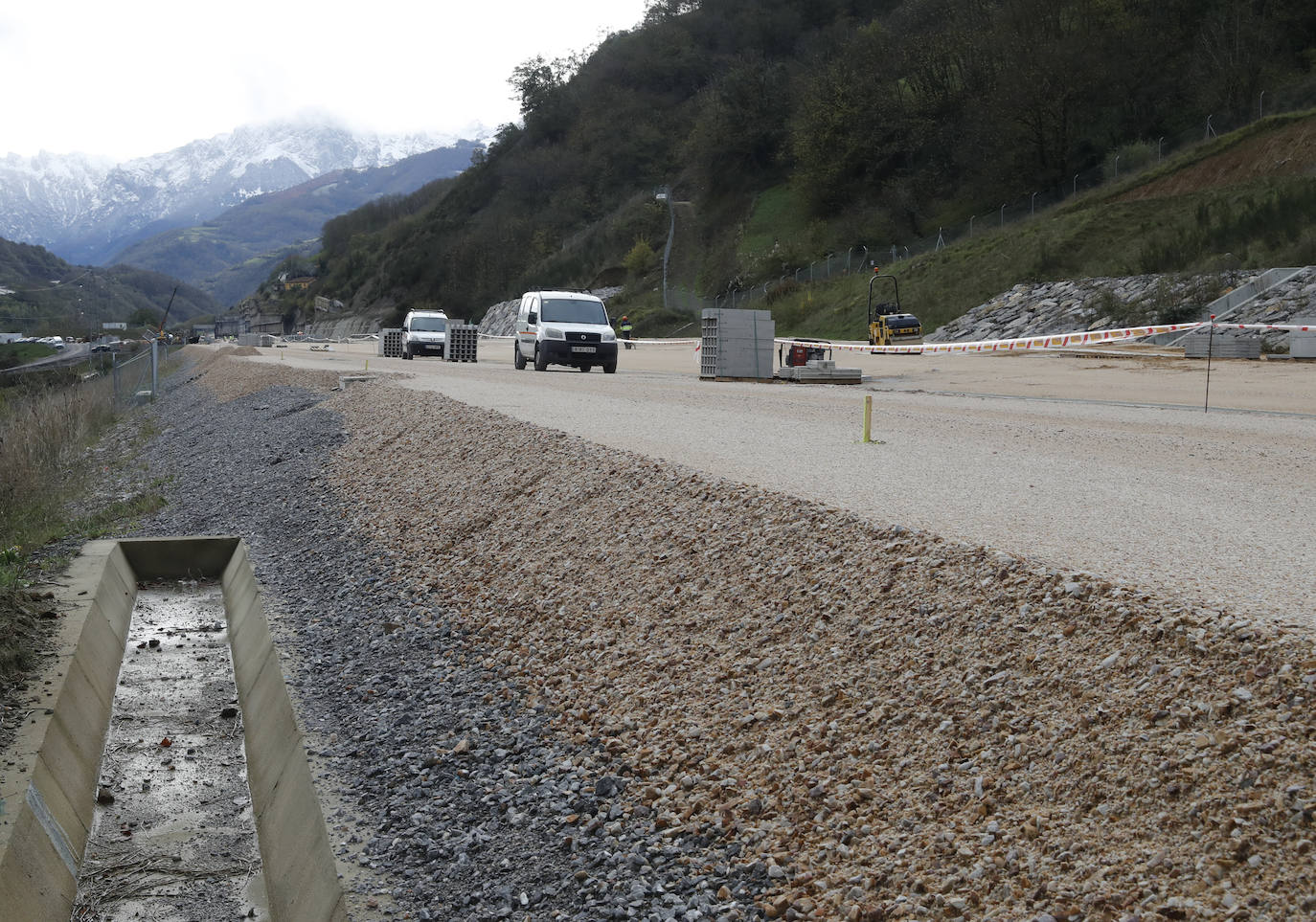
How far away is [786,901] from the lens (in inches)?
190

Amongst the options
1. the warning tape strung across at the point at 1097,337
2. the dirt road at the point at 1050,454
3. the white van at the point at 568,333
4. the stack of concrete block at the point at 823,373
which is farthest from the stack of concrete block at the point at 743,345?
the white van at the point at 568,333

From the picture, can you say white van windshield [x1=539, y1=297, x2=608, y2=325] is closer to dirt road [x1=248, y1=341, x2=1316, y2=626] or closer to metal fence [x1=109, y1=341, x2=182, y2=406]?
dirt road [x1=248, y1=341, x2=1316, y2=626]

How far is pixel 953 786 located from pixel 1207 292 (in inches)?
1296

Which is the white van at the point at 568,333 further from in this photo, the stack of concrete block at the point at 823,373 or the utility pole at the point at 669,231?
the utility pole at the point at 669,231

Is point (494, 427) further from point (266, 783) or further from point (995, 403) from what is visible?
Result: point (995, 403)

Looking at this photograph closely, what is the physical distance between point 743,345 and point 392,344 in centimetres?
3005

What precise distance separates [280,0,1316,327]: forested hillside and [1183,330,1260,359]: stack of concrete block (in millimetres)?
8683

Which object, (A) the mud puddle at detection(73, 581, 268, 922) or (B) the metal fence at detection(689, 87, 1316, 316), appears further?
(B) the metal fence at detection(689, 87, 1316, 316)


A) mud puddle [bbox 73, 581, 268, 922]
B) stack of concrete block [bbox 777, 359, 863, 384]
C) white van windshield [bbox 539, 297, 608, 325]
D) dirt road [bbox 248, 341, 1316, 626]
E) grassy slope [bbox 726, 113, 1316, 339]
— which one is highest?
grassy slope [bbox 726, 113, 1316, 339]

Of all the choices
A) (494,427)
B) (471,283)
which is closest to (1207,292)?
(494,427)

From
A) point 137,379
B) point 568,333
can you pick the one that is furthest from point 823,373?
point 137,379

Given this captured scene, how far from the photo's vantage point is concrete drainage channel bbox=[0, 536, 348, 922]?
255 inches

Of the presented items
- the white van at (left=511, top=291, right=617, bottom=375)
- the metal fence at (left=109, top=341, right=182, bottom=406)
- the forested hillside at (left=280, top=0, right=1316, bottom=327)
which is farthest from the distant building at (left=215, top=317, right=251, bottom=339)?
the white van at (left=511, top=291, right=617, bottom=375)

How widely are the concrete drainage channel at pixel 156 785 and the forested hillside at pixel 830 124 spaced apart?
115 feet
